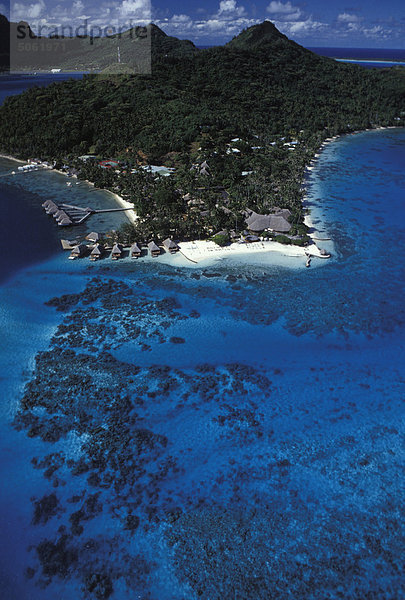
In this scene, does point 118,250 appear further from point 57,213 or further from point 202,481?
point 202,481

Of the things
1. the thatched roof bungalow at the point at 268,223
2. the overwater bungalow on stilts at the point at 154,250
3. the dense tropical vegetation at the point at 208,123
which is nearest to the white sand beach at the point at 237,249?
the thatched roof bungalow at the point at 268,223

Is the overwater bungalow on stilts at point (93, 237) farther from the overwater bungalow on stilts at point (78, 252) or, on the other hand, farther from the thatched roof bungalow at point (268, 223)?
the thatched roof bungalow at point (268, 223)

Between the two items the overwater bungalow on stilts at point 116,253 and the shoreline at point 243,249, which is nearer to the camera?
the overwater bungalow on stilts at point 116,253

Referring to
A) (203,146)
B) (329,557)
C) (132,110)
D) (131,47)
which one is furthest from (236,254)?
(131,47)

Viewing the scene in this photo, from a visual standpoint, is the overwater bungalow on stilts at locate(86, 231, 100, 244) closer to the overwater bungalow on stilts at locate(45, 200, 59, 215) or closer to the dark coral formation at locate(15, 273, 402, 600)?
the overwater bungalow on stilts at locate(45, 200, 59, 215)

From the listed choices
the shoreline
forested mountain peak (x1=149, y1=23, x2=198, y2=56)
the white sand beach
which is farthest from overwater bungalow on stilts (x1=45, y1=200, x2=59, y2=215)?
forested mountain peak (x1=149, y1=23, x2=198, y2=56)

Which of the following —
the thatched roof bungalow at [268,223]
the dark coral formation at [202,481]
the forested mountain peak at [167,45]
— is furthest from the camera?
the forested mountain peak at [167,45]

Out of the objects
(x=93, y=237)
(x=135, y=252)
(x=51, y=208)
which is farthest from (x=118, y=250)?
(x=51, y=208)
